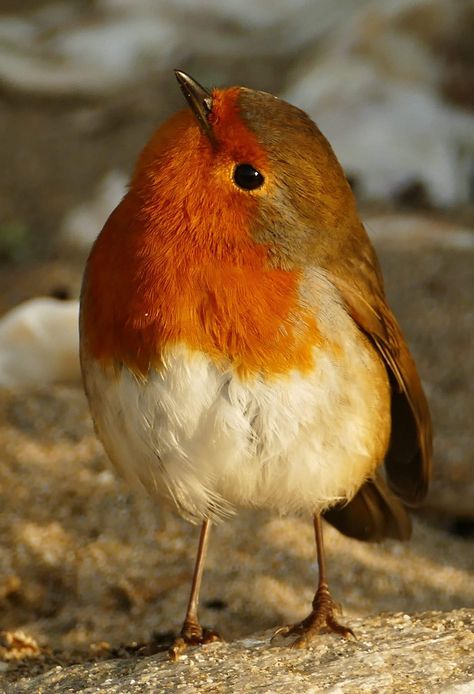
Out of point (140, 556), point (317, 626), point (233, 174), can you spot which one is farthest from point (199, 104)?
point (140, 556)

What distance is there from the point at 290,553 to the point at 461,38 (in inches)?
149

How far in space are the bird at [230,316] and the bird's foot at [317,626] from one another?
1 centimetres

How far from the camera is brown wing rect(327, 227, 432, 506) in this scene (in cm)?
278

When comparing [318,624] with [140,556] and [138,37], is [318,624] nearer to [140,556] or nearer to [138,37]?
[140,556]

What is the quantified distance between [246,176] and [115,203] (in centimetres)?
323

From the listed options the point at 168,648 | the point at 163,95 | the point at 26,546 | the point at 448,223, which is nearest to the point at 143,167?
the point at 168,648

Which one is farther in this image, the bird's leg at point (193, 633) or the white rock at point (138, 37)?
the white rock at point (138, 37)

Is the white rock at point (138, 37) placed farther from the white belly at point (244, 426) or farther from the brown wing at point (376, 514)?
the white belly at point (244, 426)

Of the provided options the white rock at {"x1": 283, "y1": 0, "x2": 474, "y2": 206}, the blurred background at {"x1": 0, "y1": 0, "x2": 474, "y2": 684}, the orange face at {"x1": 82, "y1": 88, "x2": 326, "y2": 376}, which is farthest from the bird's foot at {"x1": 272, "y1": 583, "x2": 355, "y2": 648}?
the white rock at {"x1": 283, "y1": 0, "x2": 474, "y2": 206}

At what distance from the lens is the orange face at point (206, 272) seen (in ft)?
8.15

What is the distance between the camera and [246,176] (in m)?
2.53

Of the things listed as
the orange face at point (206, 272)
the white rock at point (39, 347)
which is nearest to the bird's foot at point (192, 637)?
the orange face at point (206, 272)

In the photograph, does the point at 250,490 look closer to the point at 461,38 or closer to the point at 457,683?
the point at 457,683

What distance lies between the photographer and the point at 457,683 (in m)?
2.34
